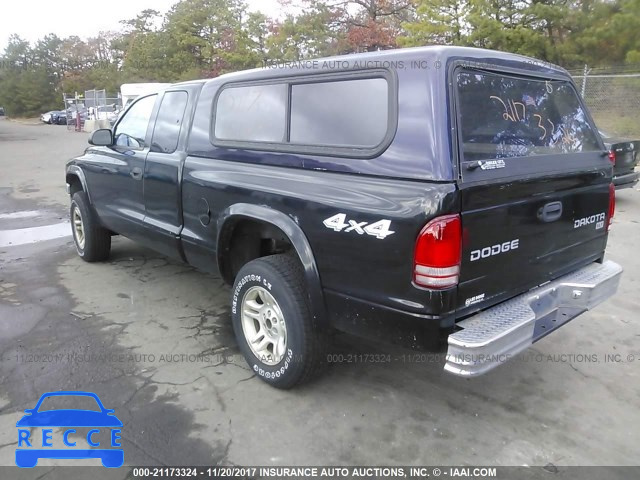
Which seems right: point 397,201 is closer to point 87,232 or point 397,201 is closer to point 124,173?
point 124,173

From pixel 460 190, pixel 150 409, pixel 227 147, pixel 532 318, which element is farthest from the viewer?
pixel 227 147

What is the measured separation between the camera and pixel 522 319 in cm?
260

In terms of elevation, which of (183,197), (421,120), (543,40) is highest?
(543,40)

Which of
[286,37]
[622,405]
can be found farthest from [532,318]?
[286,37]

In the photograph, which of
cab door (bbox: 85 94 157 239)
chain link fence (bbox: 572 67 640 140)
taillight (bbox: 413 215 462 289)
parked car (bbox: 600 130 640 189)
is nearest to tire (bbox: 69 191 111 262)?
cab door (bbox: 85 94 157 239)

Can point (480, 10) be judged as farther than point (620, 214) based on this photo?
Yes

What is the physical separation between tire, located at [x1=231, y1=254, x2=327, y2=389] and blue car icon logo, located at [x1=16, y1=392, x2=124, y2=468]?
0.90m

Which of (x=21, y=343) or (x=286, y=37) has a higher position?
(x=286, y=37)

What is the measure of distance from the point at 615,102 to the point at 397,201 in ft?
48.3

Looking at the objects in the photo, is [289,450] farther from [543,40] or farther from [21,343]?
[543,40]

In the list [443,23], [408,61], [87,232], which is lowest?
[87,232]

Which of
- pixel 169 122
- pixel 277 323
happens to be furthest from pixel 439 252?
pixel 169 122

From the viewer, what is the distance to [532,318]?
264cm

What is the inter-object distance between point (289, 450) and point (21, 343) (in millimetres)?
2359
